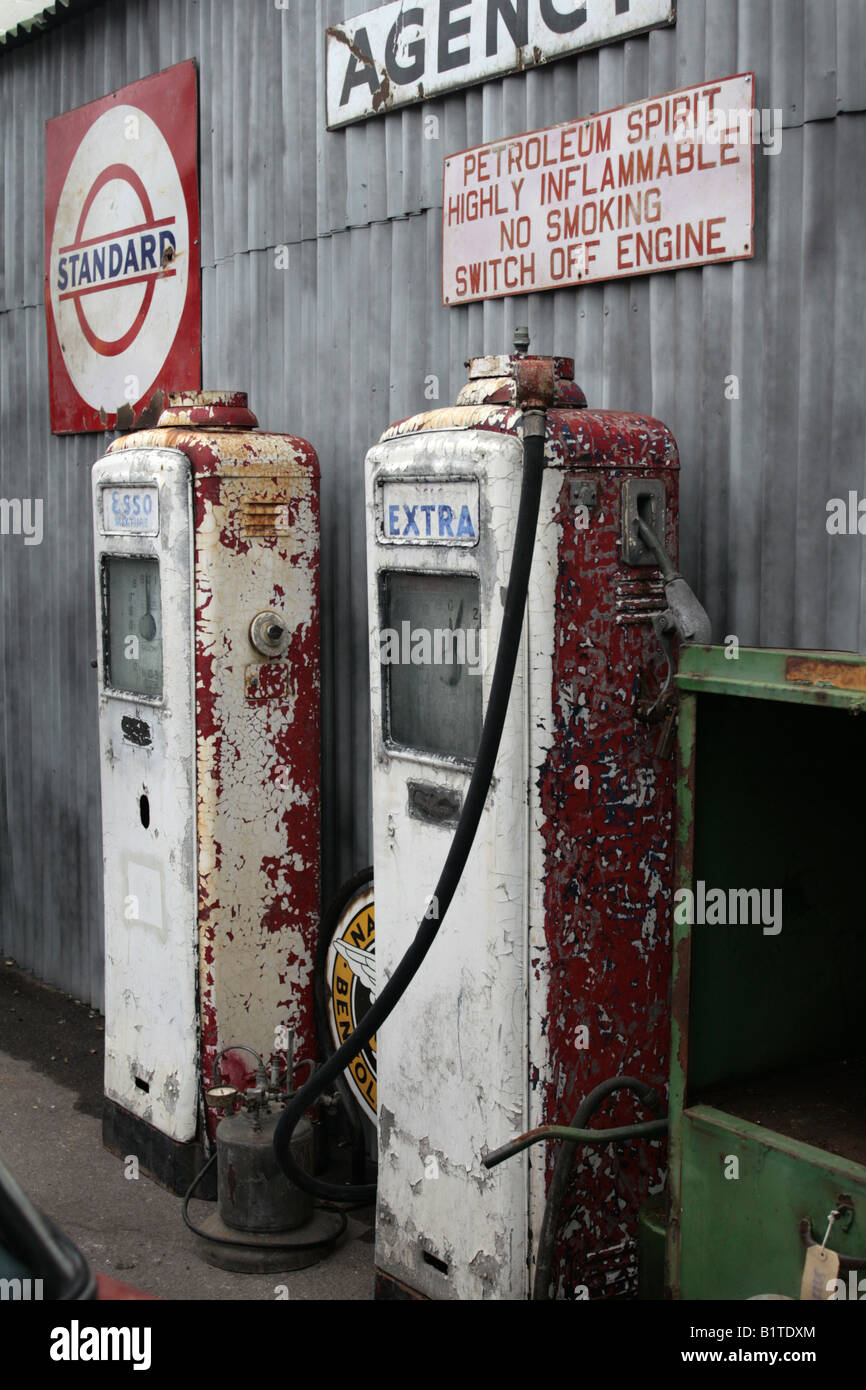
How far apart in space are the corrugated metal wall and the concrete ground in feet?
1.17

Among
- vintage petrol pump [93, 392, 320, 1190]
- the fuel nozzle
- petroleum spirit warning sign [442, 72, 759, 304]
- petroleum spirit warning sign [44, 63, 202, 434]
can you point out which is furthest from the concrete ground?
petroleum spirit warning sign [442, 72, 759, 304]

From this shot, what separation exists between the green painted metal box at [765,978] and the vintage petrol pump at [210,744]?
1.85 metres

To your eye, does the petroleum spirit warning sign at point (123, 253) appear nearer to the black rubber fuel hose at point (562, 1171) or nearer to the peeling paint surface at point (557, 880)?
the peeling paint surface at point (557, 880)

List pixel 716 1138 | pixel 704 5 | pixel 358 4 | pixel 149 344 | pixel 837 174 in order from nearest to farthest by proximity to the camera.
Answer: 1. pixel 716 1138
2. pixel 837 174
3. pixel 704 5
4. pixel 358 4
5. pixel 149 344

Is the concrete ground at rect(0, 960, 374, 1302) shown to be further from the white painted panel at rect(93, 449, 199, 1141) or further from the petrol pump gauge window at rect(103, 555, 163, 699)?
the petrol pump gauge window at rect(103, 555, 163, 699)

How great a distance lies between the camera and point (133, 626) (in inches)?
193

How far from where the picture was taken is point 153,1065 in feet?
15.9

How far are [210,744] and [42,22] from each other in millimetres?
3703

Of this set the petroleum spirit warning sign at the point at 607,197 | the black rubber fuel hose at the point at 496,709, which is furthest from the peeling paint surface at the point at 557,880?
the petroleum spirit warning sign at the point at 607,197

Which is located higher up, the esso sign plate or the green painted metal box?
the esso sign plate

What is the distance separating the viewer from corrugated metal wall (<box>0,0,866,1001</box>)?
3.40 m

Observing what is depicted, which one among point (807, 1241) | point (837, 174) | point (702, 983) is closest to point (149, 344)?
point (837, 174)
